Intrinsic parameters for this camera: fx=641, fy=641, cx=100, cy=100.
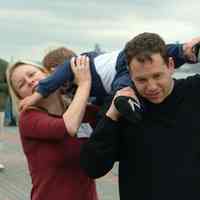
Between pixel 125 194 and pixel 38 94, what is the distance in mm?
675

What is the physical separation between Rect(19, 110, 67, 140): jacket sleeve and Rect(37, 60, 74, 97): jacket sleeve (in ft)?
0.37

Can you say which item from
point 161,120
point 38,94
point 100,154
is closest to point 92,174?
point 100,154

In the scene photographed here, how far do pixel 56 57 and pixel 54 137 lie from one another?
47 cm

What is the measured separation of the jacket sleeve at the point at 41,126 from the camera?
288 centimetres

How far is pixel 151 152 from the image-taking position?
8.22 feet

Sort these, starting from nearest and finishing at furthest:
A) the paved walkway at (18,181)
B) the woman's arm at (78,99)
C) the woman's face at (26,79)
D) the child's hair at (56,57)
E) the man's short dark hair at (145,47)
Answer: the man's short dark hair at (145,47)
the woman's arm at (78,99)
the woman's face at (26,79)
the child's hair at (56,57)
the paved walkway at (18,181)

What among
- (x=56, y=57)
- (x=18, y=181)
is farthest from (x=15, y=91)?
(x=18, y=181)

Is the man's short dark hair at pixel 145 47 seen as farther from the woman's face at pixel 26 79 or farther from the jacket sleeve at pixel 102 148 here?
the woman's face at pixel 26 79

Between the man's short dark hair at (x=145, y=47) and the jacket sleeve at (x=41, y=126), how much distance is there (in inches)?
22.4

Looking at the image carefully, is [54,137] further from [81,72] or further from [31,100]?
[81,72]

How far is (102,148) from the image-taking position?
8.25 feet

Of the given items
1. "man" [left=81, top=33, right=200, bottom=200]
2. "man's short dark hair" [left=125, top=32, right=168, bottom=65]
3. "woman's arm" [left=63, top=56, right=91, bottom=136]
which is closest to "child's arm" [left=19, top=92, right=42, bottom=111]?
"woman's arm" [left=63, top=56, right=91, bottom=136]

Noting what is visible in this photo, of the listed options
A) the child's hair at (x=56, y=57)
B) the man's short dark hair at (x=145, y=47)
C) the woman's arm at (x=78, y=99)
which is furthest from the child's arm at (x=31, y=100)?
the man's short dark hair at (x=145, y=47)

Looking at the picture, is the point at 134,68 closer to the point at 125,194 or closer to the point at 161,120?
the point at 161,120
